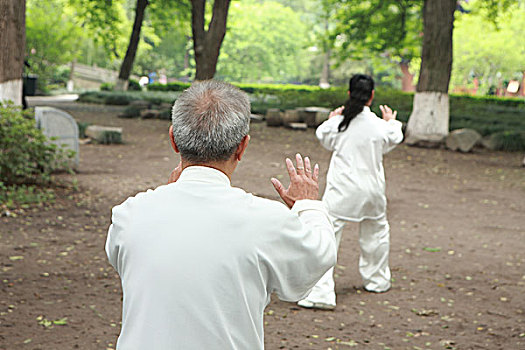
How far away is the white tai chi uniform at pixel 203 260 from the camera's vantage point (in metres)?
1.86

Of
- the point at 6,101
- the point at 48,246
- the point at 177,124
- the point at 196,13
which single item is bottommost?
the point at 48,246

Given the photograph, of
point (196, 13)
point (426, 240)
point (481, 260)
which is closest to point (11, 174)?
point (426, 240)

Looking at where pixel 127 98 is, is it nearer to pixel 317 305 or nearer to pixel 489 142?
pixel 489 142

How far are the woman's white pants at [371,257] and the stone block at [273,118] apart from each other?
1368 cm

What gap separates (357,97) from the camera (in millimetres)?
5418

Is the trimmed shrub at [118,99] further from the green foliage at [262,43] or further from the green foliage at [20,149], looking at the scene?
the green foliage at [262,43]

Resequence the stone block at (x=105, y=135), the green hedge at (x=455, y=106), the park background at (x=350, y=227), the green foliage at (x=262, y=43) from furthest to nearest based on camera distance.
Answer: the green foliage at (x=262, y=43)
the green hedge at (x=455, y=106)
the stone block at (x=105, y=135)
the park background at (x=350, y=227)

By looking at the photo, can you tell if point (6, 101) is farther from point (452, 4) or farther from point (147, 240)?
point (452, 4)

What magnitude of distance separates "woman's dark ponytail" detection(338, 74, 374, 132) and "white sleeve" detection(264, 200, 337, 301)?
3419mm

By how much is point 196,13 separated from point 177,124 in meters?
20.0

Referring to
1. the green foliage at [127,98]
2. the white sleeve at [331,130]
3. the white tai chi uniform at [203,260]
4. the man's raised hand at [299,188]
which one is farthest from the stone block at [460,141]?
the white tai chi uniform at [203,260]

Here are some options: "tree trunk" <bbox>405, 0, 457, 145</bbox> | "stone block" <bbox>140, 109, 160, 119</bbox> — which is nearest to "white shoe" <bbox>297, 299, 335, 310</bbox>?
"tree trunk" <bbox>405, 0, 457, 145</bbox>

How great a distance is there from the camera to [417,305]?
5.64 meters

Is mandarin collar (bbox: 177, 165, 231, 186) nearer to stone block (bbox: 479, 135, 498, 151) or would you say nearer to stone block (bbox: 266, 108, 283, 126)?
stone block (bbox: 479, 135, 498, 151)
